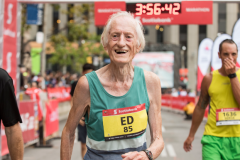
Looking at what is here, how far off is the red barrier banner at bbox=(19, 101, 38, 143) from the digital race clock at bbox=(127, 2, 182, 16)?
3.59 metres

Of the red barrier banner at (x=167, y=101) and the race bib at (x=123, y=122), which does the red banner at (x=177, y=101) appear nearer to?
the red barrier banner at (x=167, y=101)

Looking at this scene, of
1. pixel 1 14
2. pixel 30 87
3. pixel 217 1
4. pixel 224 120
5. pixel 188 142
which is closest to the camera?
pixel 224 120

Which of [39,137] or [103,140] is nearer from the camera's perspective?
[103,140]

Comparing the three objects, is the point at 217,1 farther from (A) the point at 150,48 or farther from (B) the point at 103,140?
(A) the point at 150,48

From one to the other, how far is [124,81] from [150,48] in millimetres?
40941

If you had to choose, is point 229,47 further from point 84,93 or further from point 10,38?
point 10,38

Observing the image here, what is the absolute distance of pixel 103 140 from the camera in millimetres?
2352

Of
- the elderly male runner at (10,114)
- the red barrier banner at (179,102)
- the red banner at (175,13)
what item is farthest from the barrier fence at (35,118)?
the red barrier banner at (179,102)

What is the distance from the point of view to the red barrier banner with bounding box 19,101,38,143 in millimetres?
8062

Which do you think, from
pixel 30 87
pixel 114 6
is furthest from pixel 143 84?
pixel 30 87

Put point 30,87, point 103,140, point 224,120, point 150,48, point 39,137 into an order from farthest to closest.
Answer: point 150,48
point 30,87
point 39,137
point 224,120
point 103,140

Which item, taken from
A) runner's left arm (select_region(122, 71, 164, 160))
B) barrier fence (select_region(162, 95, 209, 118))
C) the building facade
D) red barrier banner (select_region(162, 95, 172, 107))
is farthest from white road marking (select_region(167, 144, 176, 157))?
the building facade

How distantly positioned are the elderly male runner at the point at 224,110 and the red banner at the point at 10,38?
3.55m

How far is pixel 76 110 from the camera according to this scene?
242 centimetres
